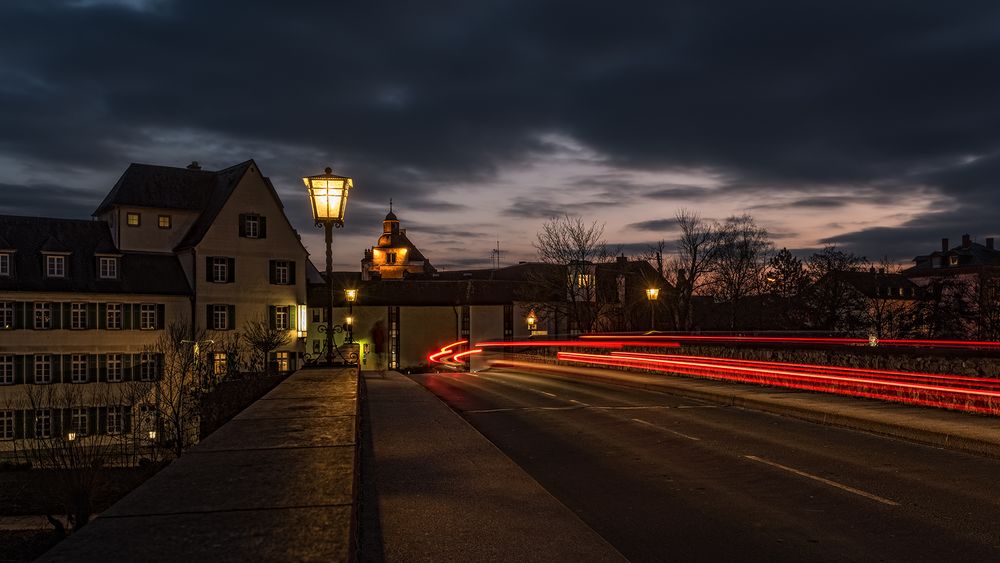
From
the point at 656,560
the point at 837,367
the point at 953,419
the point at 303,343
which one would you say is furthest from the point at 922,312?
the point at 656,560

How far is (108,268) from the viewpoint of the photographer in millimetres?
57000

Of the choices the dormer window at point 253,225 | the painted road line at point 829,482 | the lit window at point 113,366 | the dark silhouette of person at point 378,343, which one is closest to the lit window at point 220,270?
the dormer window at point 253,225

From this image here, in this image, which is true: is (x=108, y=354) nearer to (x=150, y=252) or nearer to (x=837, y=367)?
(x=150, y=252)

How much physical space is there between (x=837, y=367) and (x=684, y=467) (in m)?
12.4

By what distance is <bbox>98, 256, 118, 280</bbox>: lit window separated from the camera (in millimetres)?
56625

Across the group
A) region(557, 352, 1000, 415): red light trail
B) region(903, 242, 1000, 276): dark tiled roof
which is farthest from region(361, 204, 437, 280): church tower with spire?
region(557, 352, 1000, 415): red light trail

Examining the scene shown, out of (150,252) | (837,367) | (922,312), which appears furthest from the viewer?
(922,312)

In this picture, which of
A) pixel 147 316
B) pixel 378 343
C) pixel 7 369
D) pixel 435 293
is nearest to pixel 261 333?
pixel 147 316

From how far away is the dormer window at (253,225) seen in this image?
5997 centimetres

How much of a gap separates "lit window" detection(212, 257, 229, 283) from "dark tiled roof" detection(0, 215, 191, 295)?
Result: 2134 millimetres

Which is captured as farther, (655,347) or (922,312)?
(922,312)

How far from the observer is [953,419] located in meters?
15.5

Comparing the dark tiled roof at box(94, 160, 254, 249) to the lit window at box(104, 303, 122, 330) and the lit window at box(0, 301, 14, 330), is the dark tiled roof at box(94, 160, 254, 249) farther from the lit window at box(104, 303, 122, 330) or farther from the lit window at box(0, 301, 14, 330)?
the lit window at box(0, 301, 14, 330)

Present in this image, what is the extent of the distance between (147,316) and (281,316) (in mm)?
9465
